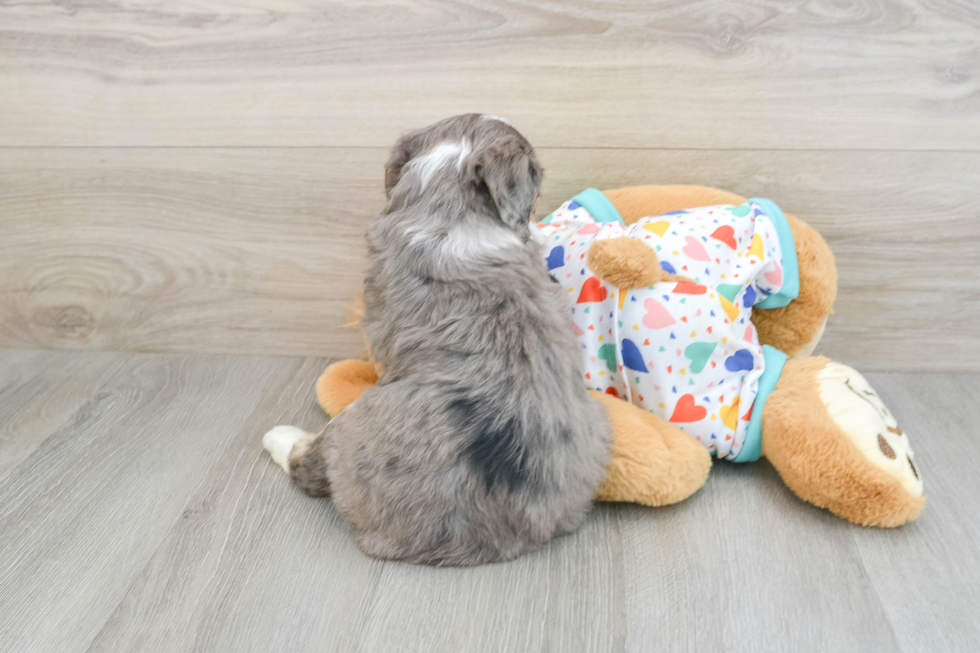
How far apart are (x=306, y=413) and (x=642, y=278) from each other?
798mm

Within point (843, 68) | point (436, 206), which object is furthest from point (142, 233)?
point (843, 68)

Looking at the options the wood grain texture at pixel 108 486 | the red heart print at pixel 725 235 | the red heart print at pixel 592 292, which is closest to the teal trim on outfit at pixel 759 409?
the red heart print at pixel 725 235

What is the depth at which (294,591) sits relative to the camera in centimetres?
111

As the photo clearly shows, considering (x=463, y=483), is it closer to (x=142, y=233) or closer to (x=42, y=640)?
(x=42, y=640)

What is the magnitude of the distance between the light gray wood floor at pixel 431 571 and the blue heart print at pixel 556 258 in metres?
0.46

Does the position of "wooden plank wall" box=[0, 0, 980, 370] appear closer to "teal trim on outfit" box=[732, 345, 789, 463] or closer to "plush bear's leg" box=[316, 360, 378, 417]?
"plush bear's leg" box=[316, 360, 378, 417]

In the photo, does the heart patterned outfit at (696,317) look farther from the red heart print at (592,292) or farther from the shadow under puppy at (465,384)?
the shadow under puppy at (465,384)

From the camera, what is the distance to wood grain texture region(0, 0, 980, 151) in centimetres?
142

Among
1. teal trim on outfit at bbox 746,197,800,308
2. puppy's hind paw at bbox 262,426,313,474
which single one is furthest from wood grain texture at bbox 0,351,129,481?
teal trim on outfit at bbox 746,197,800,308

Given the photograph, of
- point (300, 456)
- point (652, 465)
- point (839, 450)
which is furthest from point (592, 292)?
point (300, 456)

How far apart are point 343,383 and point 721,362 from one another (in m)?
0.79

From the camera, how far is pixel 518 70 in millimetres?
1490

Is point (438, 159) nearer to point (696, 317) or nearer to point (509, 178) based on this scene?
point (509, 178)

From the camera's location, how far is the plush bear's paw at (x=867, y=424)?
3.84 feet
